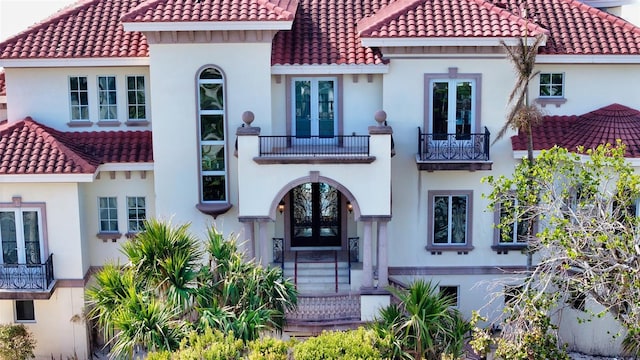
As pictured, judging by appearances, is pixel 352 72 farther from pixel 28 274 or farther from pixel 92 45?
pixel 28 274

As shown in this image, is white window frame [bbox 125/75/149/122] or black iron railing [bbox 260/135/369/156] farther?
white window frame [bbox 125/75/149/122]

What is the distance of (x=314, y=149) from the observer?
23.2m

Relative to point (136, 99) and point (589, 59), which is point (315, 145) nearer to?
point (136, 99)

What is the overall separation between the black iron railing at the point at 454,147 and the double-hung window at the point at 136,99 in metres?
8.93

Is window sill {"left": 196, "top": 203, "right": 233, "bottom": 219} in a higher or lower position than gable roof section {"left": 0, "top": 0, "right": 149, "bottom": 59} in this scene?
lower

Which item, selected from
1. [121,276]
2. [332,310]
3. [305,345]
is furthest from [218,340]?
[332,310]

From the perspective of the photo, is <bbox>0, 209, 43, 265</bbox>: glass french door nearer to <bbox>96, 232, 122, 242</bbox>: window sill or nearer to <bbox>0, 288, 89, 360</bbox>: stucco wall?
<bbox>0, 288, 89, 360</bbox>: stucco wall

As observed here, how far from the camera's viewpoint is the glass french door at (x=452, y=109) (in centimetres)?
2300

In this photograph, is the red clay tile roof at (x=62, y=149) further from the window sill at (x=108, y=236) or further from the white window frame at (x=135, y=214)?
the window sill at (x=108, y=236)

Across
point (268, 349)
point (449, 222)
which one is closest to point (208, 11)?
point (449, 222)

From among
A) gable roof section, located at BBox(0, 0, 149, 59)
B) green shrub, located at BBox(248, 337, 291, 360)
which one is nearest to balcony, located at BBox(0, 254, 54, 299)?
gable roof section, located at BBox(0, 0, 149, 59)

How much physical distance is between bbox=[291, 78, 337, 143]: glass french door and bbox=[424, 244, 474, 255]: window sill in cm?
474

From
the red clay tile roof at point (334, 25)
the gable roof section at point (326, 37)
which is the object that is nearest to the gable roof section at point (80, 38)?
the red clay tile roof at point (334, 25)

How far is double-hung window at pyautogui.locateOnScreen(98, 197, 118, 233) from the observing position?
2392cm
